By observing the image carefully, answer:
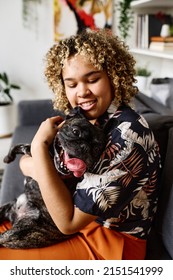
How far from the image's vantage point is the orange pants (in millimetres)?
775

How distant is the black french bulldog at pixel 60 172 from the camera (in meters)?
0.64

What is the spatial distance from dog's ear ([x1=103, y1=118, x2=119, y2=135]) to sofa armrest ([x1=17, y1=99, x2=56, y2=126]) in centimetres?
136

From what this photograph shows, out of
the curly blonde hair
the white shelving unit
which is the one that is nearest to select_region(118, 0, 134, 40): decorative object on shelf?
the white shelving unit

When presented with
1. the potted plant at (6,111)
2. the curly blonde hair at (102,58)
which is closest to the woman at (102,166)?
the curly blonde hair at (102,58)

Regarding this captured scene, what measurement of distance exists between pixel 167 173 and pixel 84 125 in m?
0.35

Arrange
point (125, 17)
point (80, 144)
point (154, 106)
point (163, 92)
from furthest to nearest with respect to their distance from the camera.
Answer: point (125, 17) → point (163, 92) → point (154, 106) → point (80, 144)

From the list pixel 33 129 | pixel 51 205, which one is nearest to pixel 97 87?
pixel 51 205

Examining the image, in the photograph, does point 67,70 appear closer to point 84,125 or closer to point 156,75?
point 84,125

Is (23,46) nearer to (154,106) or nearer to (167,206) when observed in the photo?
(154,106)

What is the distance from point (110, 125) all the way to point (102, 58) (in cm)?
16

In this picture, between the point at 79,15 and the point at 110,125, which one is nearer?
the point at 110,125

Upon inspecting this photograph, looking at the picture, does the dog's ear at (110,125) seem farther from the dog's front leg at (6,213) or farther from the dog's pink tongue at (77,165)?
the dog's front leg at (6,213)

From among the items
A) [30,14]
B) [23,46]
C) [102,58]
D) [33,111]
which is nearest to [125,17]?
[30,14]

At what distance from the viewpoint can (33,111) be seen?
2104mm
